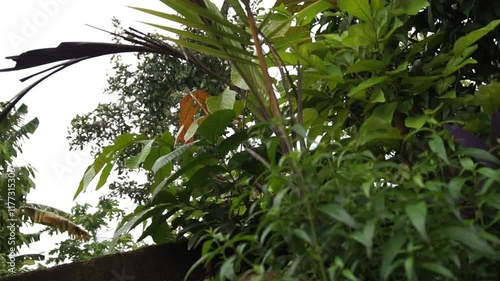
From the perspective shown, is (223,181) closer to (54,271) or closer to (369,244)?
(54,271)

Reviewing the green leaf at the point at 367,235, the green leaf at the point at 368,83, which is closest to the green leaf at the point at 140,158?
the green leaf at the point at 368,83

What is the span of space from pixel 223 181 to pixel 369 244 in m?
0.91

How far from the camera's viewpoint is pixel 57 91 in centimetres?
530

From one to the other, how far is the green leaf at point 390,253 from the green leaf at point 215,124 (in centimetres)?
73

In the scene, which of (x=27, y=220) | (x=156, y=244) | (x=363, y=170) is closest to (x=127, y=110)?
(x=27, y=220)

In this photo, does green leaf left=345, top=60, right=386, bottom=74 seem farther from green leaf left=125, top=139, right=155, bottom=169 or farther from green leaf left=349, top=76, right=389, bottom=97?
green leaf left=125, top=139, right=155, bottom=169

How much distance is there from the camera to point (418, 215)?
678 mm

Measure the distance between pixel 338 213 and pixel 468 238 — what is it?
5.8 inches

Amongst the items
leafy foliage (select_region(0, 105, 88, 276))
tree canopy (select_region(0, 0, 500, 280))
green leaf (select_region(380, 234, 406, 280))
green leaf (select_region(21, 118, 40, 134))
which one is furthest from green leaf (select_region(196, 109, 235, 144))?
green leaf (select_region(21, 118, 40, 134))

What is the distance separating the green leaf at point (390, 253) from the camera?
69cm

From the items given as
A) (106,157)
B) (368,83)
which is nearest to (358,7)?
(368,83)

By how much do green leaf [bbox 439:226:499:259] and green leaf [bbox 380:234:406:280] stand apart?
6 cm

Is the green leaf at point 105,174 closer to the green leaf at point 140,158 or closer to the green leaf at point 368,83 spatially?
the green leaf at point 140,158

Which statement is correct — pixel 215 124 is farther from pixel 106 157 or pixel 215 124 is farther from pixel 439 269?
pixel 439 269
